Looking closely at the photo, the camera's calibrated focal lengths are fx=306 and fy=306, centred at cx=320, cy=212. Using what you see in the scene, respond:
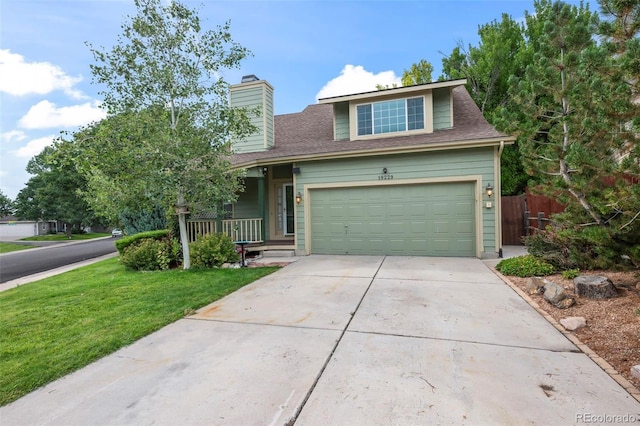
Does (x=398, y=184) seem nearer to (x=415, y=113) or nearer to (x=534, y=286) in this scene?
(x=415, y=113)

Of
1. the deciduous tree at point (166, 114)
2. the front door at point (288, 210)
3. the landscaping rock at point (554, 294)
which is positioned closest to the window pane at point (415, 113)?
the front door at point (288, 210)

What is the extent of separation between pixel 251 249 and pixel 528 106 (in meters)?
7.91

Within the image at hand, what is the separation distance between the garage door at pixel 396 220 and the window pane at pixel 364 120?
7.27 feet

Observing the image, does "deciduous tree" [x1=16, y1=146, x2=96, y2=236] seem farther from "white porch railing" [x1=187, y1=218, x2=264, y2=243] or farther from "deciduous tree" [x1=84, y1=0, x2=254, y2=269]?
"deciduous tree" [x1=84, y1=0, x2=254, y2=269]

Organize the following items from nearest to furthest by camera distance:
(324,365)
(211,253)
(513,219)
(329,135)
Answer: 1. (324,365)
2. (211,253)
3. (513,219)
4. (329,135)

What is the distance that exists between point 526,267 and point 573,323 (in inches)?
112

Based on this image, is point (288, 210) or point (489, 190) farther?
point (288, 210)

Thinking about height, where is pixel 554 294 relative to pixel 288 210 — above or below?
below

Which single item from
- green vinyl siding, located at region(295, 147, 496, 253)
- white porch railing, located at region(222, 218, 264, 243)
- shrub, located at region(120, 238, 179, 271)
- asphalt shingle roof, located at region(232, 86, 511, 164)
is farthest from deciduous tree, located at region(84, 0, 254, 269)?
green vinyl siding, located at region(295, 147, 496, 253)

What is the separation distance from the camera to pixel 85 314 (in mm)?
4559

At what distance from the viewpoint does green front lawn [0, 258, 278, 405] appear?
3.02m

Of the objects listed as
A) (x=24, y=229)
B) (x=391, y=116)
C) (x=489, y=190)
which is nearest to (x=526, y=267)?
(x=489, y=190)

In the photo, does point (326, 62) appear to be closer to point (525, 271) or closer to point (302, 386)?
point (525, 271)

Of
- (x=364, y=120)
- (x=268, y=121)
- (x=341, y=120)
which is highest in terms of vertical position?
(x=268, y=121)
